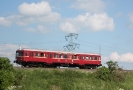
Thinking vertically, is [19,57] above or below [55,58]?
above

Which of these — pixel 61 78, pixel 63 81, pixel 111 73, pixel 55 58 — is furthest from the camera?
pixel 55 58

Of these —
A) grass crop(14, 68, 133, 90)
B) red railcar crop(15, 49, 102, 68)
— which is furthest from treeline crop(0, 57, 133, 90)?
red railcar crop(15, 49, 102, 68)

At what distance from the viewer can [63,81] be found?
27.4 m

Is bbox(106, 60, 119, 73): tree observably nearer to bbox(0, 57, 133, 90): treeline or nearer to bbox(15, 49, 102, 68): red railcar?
bbox(0, 57, 133, 90): treeline

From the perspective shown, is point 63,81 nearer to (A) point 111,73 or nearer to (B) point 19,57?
(A) point 111,73

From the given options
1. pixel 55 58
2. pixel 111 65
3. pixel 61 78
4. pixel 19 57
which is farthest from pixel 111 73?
pixel 19 57

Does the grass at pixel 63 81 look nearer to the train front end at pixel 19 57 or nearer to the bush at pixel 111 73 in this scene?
the bush at pixel 111 73

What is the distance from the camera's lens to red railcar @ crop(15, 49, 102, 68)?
36250mm

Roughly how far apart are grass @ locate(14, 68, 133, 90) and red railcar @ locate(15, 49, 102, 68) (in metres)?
7.16

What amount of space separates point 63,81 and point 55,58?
11201 millimetres

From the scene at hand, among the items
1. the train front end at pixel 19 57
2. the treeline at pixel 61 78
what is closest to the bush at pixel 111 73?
the treeline at pixel 61 78

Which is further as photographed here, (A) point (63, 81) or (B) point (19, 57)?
(B) point (19, 57)

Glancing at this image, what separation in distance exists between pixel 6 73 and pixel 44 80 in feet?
21.8

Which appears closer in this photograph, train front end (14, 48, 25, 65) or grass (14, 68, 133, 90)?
grass (14, 68, 133, 90)
